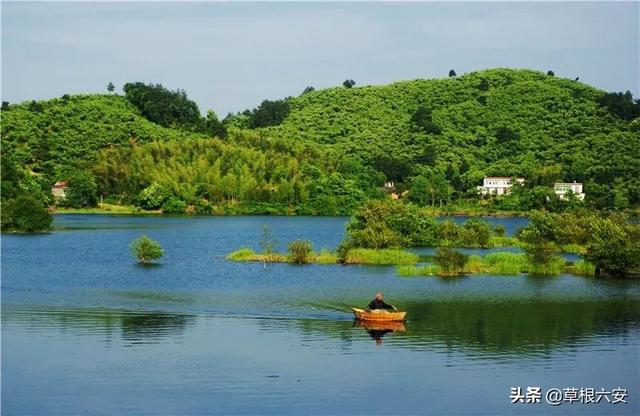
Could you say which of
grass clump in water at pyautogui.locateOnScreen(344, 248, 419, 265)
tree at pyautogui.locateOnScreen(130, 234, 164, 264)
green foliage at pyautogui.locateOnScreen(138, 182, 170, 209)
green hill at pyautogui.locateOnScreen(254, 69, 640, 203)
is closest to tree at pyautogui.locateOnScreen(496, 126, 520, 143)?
green hill at pyautogui.locateOnScreen(254, 69, 640, 203)

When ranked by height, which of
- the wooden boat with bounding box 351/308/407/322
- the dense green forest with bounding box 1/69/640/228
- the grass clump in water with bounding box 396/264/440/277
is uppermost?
the dense green forest with bounding box 1/69/640/228

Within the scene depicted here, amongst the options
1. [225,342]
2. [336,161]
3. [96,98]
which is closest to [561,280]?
[225,342]

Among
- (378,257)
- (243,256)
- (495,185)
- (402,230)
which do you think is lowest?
(243,256)

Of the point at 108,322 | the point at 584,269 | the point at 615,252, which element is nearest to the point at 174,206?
the point at 584,269

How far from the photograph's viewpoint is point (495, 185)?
12044 centimetres

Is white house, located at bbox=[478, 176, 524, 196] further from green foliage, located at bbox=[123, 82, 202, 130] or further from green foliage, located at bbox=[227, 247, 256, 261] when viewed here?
green foliage, located at bbox=[227, 247, 256, 261]

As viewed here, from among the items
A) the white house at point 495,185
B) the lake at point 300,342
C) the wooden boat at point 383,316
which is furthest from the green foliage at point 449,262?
the white house at point 495,185

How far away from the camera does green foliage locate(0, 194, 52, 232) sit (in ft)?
241

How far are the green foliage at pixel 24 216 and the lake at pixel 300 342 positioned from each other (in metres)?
23.8

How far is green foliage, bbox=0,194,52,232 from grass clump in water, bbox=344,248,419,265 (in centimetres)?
3084

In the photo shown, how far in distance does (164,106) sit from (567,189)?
59.9 m

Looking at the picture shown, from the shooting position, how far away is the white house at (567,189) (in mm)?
106750

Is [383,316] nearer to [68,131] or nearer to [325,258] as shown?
[325,258]

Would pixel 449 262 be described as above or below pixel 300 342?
above
